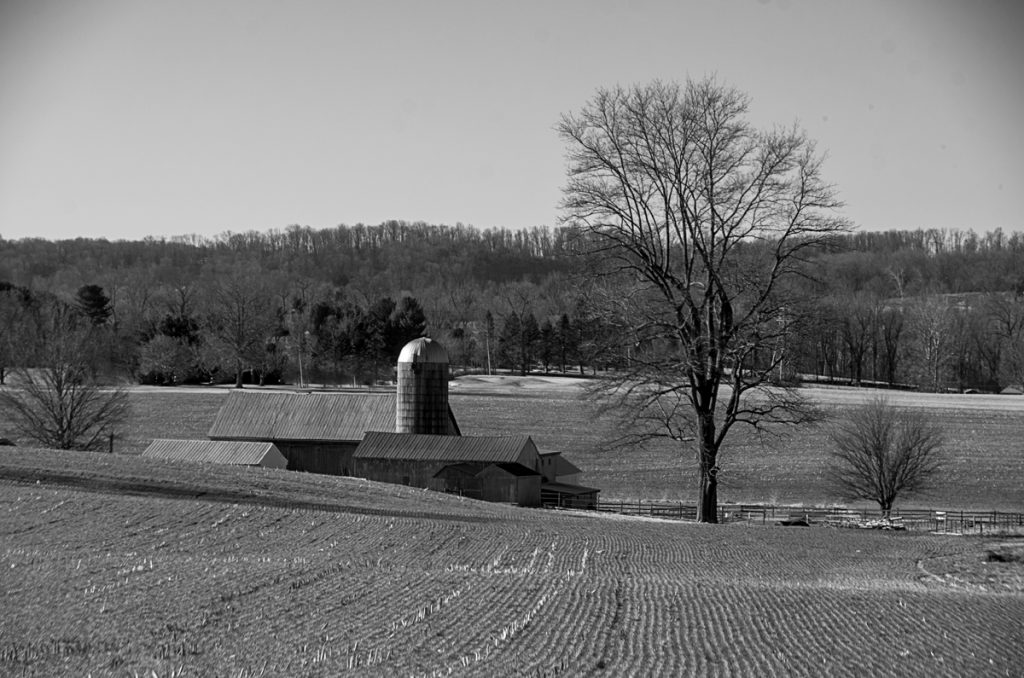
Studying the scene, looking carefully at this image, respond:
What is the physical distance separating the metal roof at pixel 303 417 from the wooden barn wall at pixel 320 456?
37 cm

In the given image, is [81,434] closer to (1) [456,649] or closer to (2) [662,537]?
(2) [662,537]

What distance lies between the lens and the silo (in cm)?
5012

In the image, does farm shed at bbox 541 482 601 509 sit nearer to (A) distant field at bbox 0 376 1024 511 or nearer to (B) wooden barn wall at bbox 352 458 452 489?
(A) distant field at bbox 0 376 1024 511

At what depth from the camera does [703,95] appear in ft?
84.5

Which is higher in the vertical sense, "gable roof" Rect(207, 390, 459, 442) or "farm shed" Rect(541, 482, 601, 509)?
"gable roof" Rect(207, 390, 459, 442)

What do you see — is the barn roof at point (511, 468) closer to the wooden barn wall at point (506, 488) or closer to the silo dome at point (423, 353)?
the wooden barn wall at point (506, 488)

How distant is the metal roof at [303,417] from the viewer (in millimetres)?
52375

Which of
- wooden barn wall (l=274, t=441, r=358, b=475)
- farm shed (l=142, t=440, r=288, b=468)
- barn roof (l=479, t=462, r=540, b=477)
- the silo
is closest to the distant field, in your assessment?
barn roof (l=479, t=462, r=540, b=477)

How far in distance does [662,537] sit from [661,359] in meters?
4.76

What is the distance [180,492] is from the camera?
2789 cm

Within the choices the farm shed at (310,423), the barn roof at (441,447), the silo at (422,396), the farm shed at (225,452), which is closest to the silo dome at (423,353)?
the silo at (422,396)

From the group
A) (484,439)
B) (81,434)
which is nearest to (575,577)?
(484,439)

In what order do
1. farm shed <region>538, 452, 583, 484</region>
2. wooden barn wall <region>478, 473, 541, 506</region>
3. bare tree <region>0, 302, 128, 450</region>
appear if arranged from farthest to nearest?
bare tree <region>0, 302, 128, 450</region>, farm shed <region>538, 452, 583, 484</region>, wooden barn wall <region>478, 473, 541, 506</region>

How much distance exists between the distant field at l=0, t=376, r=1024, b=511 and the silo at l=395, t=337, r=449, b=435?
7754mm
